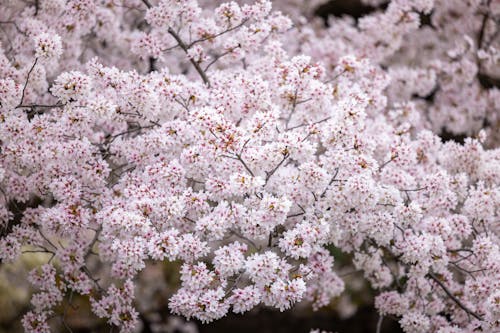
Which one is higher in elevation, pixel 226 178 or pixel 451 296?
pixel 226 178

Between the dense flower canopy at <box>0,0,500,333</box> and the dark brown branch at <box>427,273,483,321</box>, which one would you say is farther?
the dark brown branch at <box>427,273,483,321</box>

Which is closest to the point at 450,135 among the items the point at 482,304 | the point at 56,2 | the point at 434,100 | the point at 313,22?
the point at 434,100

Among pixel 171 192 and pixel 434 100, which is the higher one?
pixel 171 192

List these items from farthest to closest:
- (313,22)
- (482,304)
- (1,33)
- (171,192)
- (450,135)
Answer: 1. (313,22)
2. (450,135)
3. (1,33)
4. (482,304)
5. (171,192)

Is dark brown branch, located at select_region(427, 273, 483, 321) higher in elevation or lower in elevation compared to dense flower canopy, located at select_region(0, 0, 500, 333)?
lower

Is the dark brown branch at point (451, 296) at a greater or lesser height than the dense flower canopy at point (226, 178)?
lesser

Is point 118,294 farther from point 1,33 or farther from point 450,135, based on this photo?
point 450,135

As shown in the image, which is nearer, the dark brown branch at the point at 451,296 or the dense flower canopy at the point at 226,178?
the dense flower canopy at the point at 226,178

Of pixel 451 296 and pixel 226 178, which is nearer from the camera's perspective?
pixel 226 178
